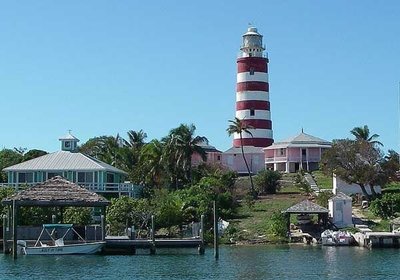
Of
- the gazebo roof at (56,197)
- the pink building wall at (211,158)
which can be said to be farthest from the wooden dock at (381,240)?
the pink building wall at (211,158)

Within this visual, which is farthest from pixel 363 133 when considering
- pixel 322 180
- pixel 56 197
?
pixel 56 197

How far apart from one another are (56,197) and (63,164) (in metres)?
24.3

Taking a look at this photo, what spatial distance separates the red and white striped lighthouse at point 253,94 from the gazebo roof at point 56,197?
4633 cm

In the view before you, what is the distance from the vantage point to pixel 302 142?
101 meters

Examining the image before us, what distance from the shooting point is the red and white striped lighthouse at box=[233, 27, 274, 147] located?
101 m

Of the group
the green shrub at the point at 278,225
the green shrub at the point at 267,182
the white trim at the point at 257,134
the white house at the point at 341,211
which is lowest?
the green shrub at the point at 278,225

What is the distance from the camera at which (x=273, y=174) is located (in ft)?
285

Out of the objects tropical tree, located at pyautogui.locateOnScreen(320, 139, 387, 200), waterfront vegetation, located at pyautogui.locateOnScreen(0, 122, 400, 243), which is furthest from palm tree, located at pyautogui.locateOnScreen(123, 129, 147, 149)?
tropical tree, located at pyautogui.locateOnScreen(320, 139, 387, 200)

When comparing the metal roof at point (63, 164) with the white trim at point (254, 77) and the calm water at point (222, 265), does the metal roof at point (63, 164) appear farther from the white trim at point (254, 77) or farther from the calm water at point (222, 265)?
the white trim at point (254, 77)

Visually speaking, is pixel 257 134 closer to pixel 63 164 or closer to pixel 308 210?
pixel 63 164

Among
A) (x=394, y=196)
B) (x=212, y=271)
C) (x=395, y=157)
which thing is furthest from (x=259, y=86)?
(x=212, y=271)

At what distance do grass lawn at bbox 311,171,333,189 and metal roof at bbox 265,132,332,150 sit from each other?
171 inches

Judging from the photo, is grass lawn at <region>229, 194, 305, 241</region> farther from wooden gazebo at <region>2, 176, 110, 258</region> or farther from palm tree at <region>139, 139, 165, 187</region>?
wooden gazebo at <region>2, 176, 110, 258</region>

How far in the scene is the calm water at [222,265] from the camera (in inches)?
1698
